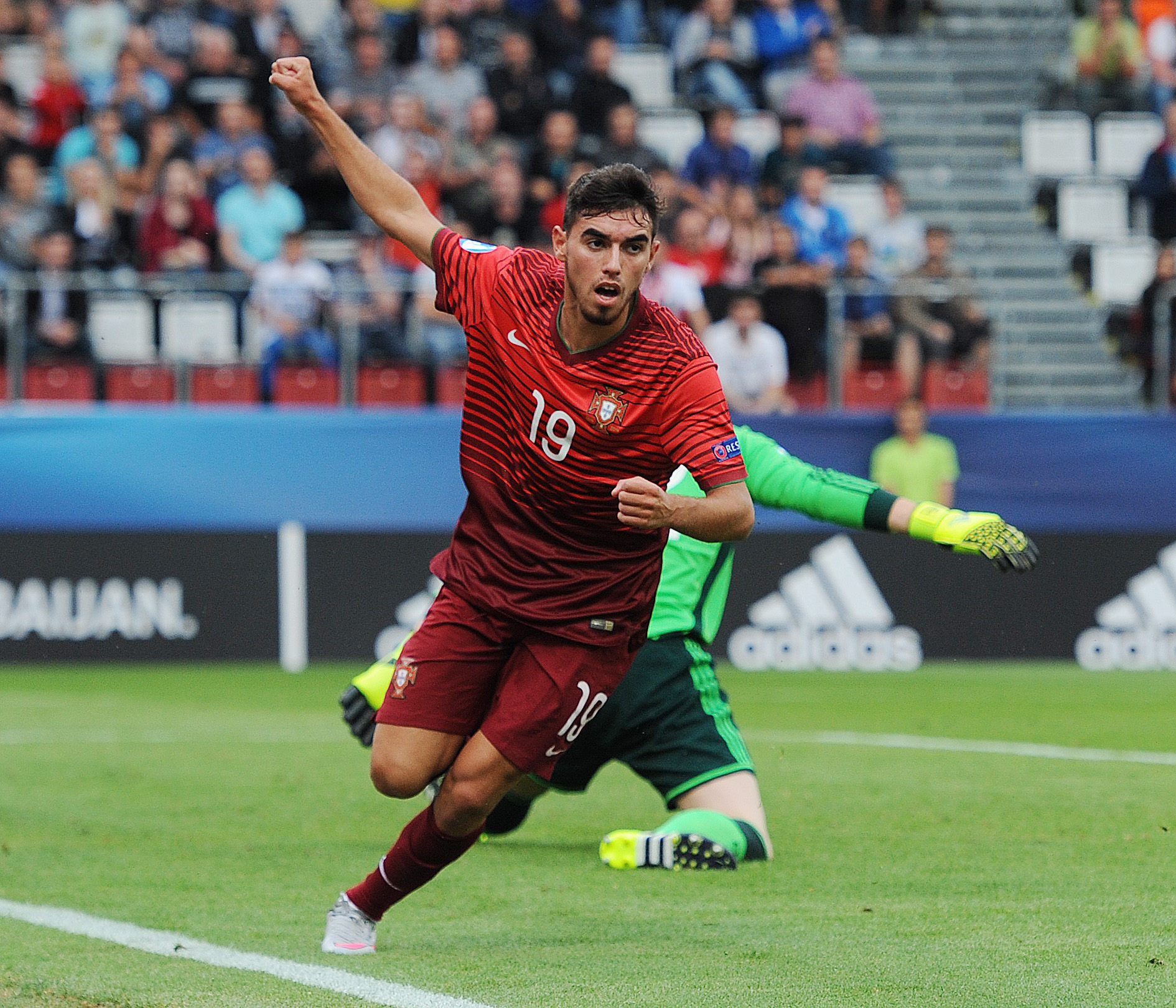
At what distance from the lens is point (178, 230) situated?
15.6 metres

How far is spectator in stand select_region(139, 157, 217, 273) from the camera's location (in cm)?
1544

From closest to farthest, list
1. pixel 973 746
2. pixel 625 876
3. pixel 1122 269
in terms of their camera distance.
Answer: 1. pixel 625 876
2. pixel 973 746
3. pixel 1122 269

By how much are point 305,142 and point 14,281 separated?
312cm

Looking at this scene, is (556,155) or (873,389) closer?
(873,389)

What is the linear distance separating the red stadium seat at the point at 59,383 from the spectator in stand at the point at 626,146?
4557 millimetres

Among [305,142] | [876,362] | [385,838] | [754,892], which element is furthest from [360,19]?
[754,892]

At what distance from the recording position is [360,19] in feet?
57.8

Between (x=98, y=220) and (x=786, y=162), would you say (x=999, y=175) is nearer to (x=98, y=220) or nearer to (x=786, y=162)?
(x=786, y=162)

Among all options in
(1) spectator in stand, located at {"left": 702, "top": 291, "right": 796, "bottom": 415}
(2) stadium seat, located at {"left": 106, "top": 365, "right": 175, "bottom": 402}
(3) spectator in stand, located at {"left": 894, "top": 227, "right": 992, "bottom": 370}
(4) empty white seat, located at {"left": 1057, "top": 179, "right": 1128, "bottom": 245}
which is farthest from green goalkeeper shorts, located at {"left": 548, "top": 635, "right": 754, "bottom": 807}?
(4) empty white seat, located at {"left": 1057, "top": 179, "right": 1128, "bottom": 245}

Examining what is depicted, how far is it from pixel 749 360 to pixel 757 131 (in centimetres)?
412

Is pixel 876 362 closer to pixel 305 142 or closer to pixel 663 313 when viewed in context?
pixel 305 142

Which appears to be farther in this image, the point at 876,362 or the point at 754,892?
the point at 876,362

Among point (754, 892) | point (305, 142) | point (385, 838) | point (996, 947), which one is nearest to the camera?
point (996, 947)

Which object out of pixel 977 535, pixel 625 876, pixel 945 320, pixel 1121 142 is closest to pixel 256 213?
pixel 945 320
